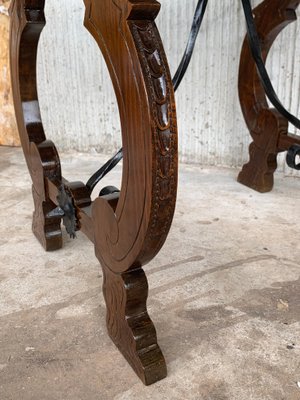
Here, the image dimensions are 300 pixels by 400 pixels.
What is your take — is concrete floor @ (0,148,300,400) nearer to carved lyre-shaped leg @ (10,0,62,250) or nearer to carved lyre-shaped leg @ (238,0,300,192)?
carved lyre-shaped leg @ (10,0,62,250)

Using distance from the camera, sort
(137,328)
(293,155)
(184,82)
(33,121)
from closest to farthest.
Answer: (137,328) → (33,121) → (293,155) → (184,82)

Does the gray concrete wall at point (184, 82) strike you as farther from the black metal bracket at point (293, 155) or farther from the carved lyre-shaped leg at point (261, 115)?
the black metal bracket at point (293, 155)

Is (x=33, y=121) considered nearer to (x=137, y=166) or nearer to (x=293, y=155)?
(x=137, y=166)

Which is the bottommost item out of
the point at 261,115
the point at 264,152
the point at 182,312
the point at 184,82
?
the point at 182,312

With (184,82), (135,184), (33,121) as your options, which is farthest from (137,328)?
(184,82)

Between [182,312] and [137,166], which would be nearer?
[137,166]

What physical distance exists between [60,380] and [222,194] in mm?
1167

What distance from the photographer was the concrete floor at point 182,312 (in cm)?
95

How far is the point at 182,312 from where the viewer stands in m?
1.17

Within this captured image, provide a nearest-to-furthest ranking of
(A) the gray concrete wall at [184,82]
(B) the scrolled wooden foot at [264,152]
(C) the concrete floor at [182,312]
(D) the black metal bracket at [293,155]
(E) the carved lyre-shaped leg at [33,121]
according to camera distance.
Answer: (C) the concrete floor at [182,312] < (E) the carved lyre-shaped leg at [33,121] < (D) the black metal bracket at [293,155] < (B) the scrolled wooden foot at [264,152] < (A) the gray concrete wall at [184,82]

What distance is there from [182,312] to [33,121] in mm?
749

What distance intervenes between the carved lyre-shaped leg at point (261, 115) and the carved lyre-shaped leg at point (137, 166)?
109 centimetres

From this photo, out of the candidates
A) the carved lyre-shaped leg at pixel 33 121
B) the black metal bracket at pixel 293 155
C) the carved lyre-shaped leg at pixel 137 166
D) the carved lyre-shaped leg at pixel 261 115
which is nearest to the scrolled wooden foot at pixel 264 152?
the carved lyre-shaped leg at pixel 261 115

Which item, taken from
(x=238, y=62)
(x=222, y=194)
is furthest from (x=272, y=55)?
(x=222, y=194)
